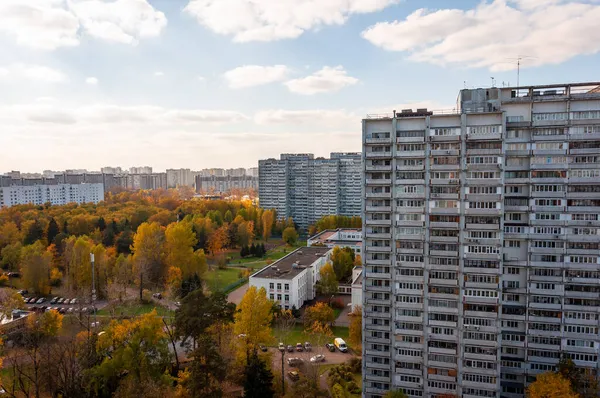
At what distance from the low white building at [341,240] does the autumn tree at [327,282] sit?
1189 centimetres

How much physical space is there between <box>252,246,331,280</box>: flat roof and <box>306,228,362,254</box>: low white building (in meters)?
3.89

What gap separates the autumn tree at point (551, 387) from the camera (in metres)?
19.4

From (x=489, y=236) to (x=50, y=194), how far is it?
98.3 m

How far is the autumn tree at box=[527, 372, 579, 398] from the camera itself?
19.4m

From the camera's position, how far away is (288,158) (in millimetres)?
82938

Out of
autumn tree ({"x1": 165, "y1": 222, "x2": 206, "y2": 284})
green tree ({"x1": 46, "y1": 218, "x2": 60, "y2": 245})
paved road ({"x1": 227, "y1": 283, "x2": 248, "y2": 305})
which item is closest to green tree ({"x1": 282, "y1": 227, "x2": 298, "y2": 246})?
paved road ({"x1": 227, "y1": 283, "x2": 248, "y2": 305})

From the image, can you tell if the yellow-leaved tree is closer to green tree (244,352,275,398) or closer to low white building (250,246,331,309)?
green tree (244,352,275,398)

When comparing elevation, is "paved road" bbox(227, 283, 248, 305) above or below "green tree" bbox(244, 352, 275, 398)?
below

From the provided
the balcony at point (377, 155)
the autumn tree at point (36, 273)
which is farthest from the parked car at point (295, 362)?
the autumn tree at point (36, 273)

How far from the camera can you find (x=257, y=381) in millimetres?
21578

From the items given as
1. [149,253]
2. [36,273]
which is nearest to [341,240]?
[149,253]

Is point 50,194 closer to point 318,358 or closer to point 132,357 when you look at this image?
point 132,357

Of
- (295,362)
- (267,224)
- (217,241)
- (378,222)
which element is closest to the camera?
(378,222)

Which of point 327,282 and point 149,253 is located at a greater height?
point 149,253
